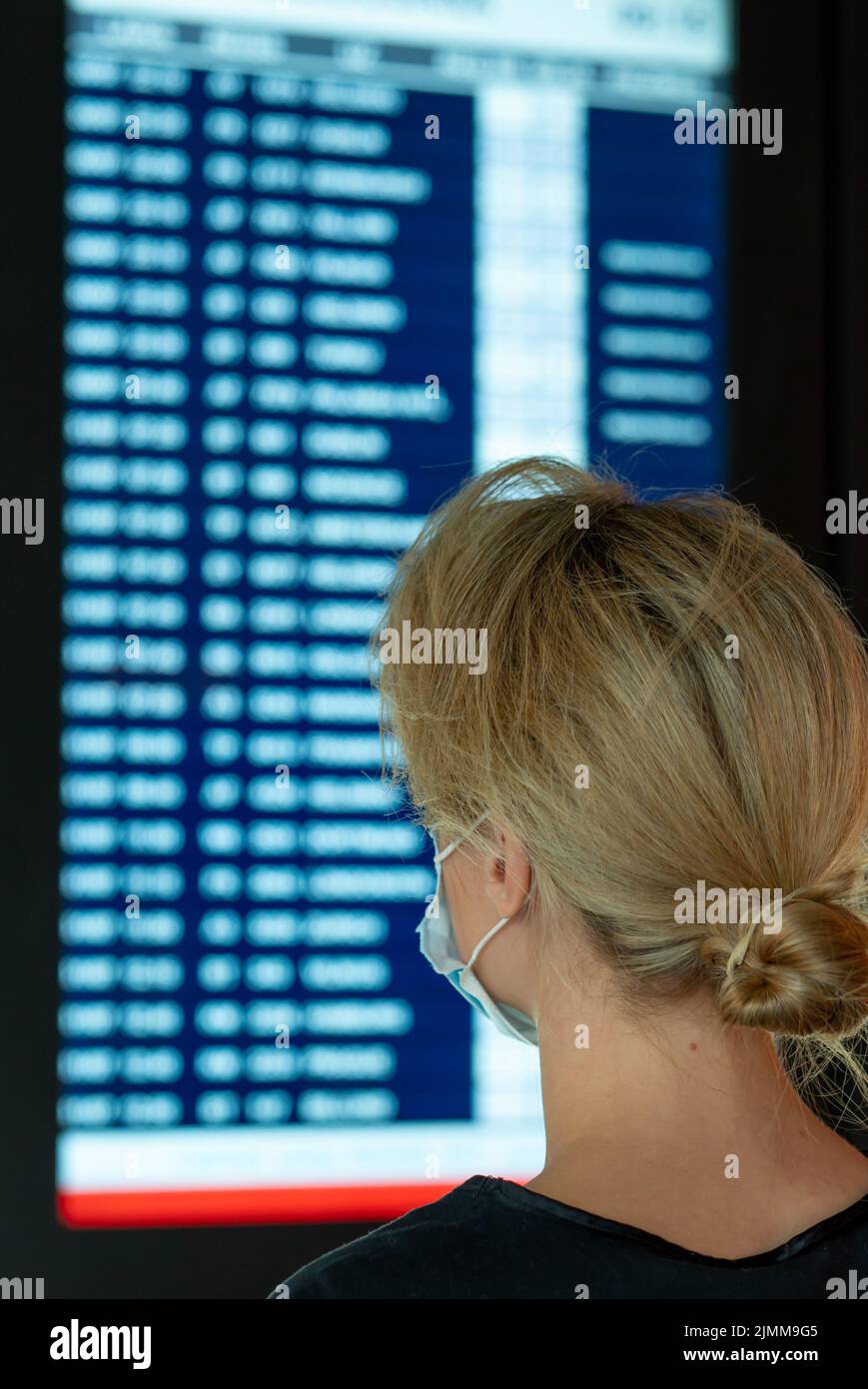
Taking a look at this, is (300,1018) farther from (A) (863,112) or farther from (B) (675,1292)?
(A) (863,112)

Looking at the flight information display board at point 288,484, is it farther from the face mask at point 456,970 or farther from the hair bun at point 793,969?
the hair bun at point 793,969

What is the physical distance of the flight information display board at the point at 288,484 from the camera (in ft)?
3.76

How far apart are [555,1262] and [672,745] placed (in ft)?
0.89

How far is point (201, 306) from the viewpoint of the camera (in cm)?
118

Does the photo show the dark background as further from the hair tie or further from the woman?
the hair tie

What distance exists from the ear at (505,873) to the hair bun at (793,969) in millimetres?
119

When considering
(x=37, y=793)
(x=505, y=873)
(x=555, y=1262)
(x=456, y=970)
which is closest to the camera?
(x=555, y=1262)

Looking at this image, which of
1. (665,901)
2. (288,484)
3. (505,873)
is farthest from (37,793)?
(665,901)

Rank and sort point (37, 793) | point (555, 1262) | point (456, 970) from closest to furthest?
point (555, 1262), point (456, 970), point (37, 793)

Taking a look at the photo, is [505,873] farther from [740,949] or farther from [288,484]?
[288,484]

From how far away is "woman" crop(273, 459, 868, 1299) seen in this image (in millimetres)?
711

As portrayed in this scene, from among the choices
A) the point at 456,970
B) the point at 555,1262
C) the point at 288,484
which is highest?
the point at 288,484

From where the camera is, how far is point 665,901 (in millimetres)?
748

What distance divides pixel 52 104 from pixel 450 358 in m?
0.40
